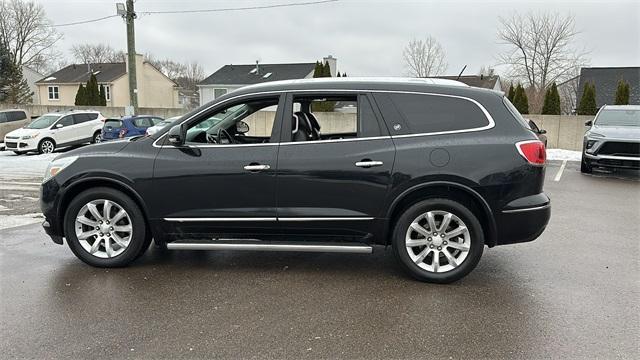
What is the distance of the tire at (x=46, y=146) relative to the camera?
18895mm

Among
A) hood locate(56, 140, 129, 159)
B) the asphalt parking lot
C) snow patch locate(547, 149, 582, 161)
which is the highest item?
hood locate(56, 140, 129, 159)

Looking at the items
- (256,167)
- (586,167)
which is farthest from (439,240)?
(586,167)

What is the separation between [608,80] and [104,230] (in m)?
41.7

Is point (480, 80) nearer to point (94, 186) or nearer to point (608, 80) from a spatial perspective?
point (608, 80)

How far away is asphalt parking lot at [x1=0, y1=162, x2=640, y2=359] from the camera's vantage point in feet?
11.0

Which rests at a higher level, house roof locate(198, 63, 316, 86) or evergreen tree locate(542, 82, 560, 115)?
house roof locate(198, 63, 316, 86)

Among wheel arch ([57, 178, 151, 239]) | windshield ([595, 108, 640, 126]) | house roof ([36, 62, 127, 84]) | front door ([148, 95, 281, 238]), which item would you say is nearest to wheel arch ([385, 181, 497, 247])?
front door ([148, 95, 281, 238])

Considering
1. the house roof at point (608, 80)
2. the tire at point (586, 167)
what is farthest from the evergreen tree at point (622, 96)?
the house roof at point (608, 80)

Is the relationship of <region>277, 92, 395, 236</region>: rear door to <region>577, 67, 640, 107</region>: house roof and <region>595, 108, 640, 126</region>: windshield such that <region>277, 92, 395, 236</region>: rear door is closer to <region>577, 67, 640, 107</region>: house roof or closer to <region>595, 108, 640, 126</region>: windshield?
<region>595, 108, 640, 126</region>: windshield

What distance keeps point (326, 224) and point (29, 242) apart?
12.5 feet

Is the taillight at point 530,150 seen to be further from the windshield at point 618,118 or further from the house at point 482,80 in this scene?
the house at point 482,80

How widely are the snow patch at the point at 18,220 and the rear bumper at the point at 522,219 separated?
6282 millimetres

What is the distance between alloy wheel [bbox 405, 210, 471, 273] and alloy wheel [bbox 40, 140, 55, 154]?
18.5m

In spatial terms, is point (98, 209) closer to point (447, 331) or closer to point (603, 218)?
point (447, 331)
